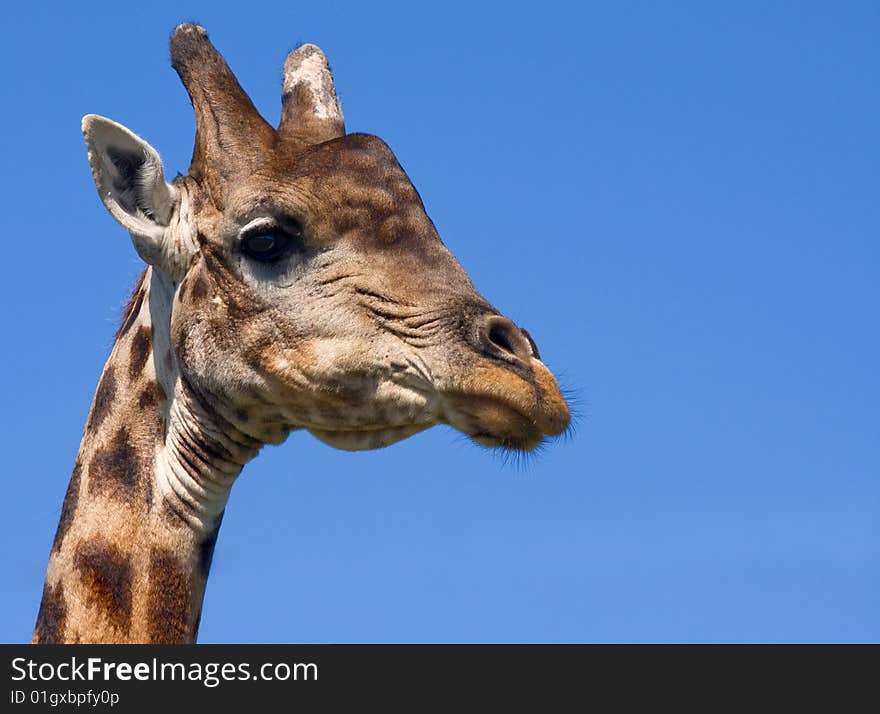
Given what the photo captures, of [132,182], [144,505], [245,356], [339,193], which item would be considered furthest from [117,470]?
[339,193]

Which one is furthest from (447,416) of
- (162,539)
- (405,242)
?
(162,539)

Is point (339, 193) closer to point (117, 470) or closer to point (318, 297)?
point (318, 297)

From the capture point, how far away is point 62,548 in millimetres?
12273

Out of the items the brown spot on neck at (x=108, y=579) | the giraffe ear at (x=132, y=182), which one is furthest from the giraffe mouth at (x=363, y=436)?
the giraffe ear at (x=132, y=182)

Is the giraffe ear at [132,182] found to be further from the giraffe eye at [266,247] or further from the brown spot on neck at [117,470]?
the brown spot on neck at [117,470]

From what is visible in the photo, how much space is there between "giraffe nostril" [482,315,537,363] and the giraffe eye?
167cm

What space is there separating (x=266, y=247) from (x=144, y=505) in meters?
2.04

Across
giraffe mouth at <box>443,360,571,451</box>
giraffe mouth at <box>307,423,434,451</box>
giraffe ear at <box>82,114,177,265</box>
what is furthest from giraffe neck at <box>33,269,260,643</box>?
giraffe mouth at <box>443,360,571,451</box>

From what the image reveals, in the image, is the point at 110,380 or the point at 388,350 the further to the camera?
the point at 110,380

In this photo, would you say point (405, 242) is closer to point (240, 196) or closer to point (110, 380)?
point (240, 196)

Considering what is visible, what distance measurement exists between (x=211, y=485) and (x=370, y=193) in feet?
7.91

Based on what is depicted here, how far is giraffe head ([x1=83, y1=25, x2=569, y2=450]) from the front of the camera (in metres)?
11.8

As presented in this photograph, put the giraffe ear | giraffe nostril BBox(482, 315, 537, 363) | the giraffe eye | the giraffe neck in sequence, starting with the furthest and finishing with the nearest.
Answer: the giraffe ear < the giraffe eye < the giraffe neck < giraffe nostril BBox(482, 315, 537, 363)

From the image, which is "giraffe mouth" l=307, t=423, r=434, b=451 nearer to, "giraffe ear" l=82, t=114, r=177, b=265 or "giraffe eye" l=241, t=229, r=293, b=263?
"giraffe eye" l=241, t=229, r=293, b=263
